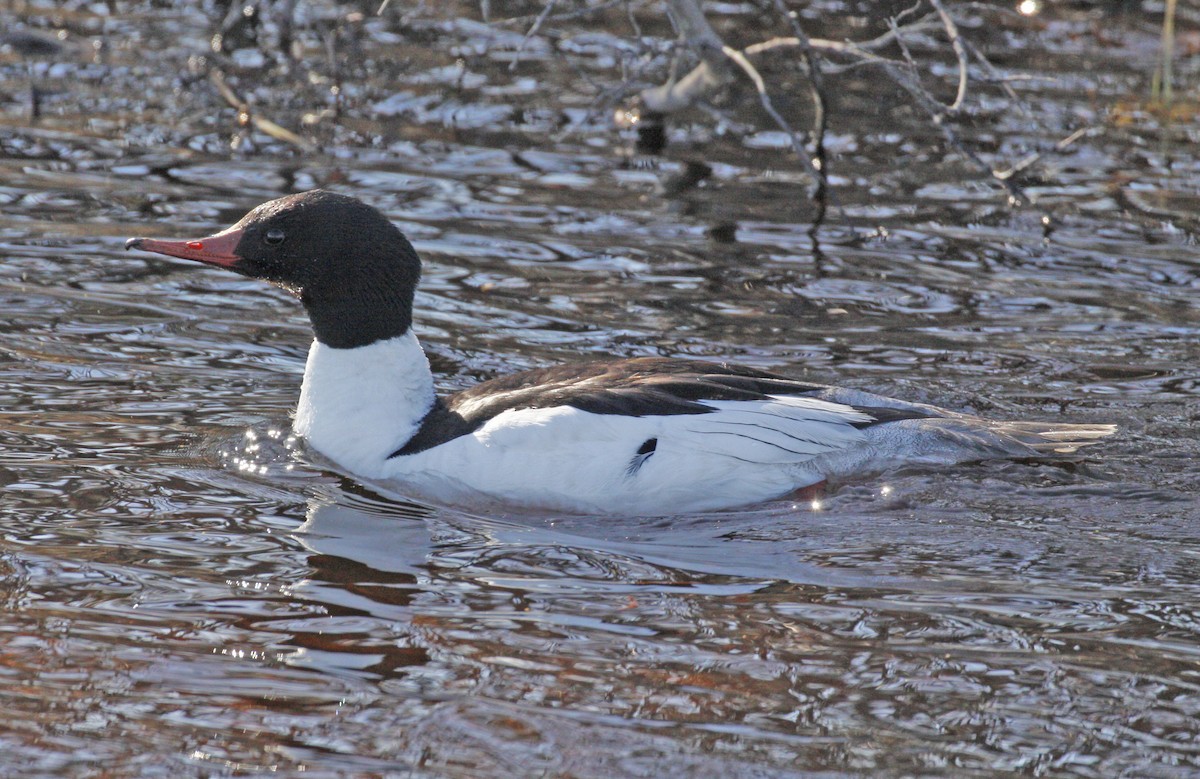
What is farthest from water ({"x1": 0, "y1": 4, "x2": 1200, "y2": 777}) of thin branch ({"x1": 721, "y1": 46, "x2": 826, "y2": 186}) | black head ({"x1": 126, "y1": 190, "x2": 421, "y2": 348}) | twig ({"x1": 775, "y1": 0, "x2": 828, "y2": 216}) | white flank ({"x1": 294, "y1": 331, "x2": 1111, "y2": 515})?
black head ({"x1": 126, "y1": 190, "x2": 421, "y2": 348})

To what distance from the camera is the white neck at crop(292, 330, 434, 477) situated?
618 cm

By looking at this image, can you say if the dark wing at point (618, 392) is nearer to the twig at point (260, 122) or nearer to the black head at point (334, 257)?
the black head at point (334, 257)

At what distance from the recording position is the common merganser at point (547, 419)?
577 centimetres

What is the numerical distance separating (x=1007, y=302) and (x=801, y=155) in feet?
4.54

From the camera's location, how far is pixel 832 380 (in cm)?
723

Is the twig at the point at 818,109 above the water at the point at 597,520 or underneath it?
above

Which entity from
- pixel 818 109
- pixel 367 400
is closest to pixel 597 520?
pixel 367 400

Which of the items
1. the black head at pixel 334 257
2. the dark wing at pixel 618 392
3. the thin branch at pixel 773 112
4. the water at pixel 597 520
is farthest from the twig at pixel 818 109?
the black head at pixel 334 257

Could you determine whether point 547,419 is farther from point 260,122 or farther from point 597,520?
point 260,122

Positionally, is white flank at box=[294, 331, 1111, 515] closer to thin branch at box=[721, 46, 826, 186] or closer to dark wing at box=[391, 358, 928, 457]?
dark wing at box=[391, 358, 928, 457]

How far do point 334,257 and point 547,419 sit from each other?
1149 millimetres

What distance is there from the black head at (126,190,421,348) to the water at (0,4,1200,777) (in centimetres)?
64

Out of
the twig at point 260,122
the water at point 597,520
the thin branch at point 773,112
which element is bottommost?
the water at point 597,520

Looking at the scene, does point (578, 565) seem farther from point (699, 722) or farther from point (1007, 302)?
point (1007, 302)
